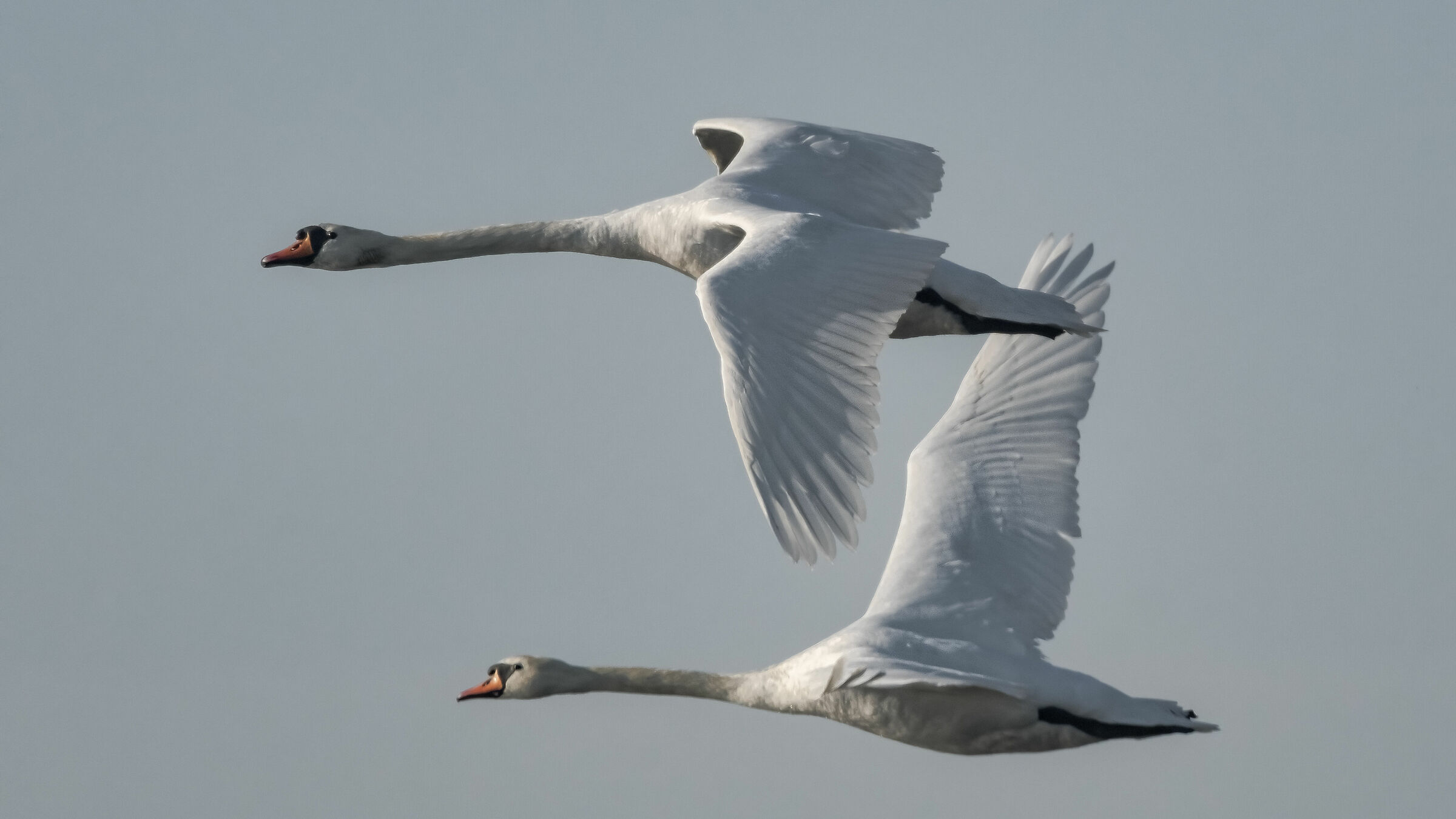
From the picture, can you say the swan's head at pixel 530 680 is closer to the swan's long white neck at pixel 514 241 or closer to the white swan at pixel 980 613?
the white swan at pixel 980 613

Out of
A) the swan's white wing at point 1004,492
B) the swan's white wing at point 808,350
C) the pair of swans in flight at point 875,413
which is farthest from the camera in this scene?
the swan's white wing at point 1004,492

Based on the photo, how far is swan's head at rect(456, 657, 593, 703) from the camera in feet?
70.5

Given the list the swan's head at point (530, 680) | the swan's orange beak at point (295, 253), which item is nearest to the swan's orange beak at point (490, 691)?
the swan's head at point (530, 680)

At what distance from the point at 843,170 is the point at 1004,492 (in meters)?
2.91

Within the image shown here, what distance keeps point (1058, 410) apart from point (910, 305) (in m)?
3.24

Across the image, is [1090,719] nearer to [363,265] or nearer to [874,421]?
[874,421]

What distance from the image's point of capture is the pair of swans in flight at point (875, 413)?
647 inches

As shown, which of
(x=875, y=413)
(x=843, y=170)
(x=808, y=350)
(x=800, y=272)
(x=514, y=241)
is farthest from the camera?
(x=514, y=241)

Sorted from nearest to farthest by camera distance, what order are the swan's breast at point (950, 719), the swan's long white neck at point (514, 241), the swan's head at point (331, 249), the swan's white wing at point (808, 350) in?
1. the swan's white wing at point (808, 350)
2. the swan's breast at point (950, 719)
3. the swan's long white neck at point (514, 241)
4. the swan's head at point (331, 249)

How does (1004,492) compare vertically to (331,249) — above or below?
below

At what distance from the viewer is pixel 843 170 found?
21.7m

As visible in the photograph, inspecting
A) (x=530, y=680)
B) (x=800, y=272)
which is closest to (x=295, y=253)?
(x=530, y=680)

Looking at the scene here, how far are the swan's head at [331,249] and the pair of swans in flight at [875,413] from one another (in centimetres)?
2

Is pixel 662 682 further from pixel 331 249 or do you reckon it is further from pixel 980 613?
pixel 331 249
